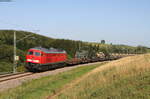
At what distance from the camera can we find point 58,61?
43812 millimetres

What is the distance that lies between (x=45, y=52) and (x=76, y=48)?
62.4 meters

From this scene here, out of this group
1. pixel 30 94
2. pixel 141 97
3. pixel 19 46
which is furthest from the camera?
pixel 19 46

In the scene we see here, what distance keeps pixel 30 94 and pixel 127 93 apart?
8.46 metres

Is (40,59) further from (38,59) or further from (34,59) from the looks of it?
(34,59)

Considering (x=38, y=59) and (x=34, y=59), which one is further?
(x=34, y=59)

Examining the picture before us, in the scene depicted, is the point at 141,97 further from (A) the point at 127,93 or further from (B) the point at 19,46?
(B) the point at 19,46

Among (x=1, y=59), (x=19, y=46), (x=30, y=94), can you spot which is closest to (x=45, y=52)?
(x=30, y=94)

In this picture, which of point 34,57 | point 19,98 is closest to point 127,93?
point 19,98

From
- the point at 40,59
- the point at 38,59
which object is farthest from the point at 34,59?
the point at 40,59

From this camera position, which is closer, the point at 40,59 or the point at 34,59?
the point at 40,59

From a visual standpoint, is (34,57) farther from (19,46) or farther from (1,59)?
(19,46)

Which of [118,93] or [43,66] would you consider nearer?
[118,93]

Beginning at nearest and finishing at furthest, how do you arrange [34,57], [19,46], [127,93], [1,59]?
1. [127,93]
2. [34,57]
3. [1,59]
4. [19,46]

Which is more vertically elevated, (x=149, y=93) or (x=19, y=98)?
(x=149, y=93)
